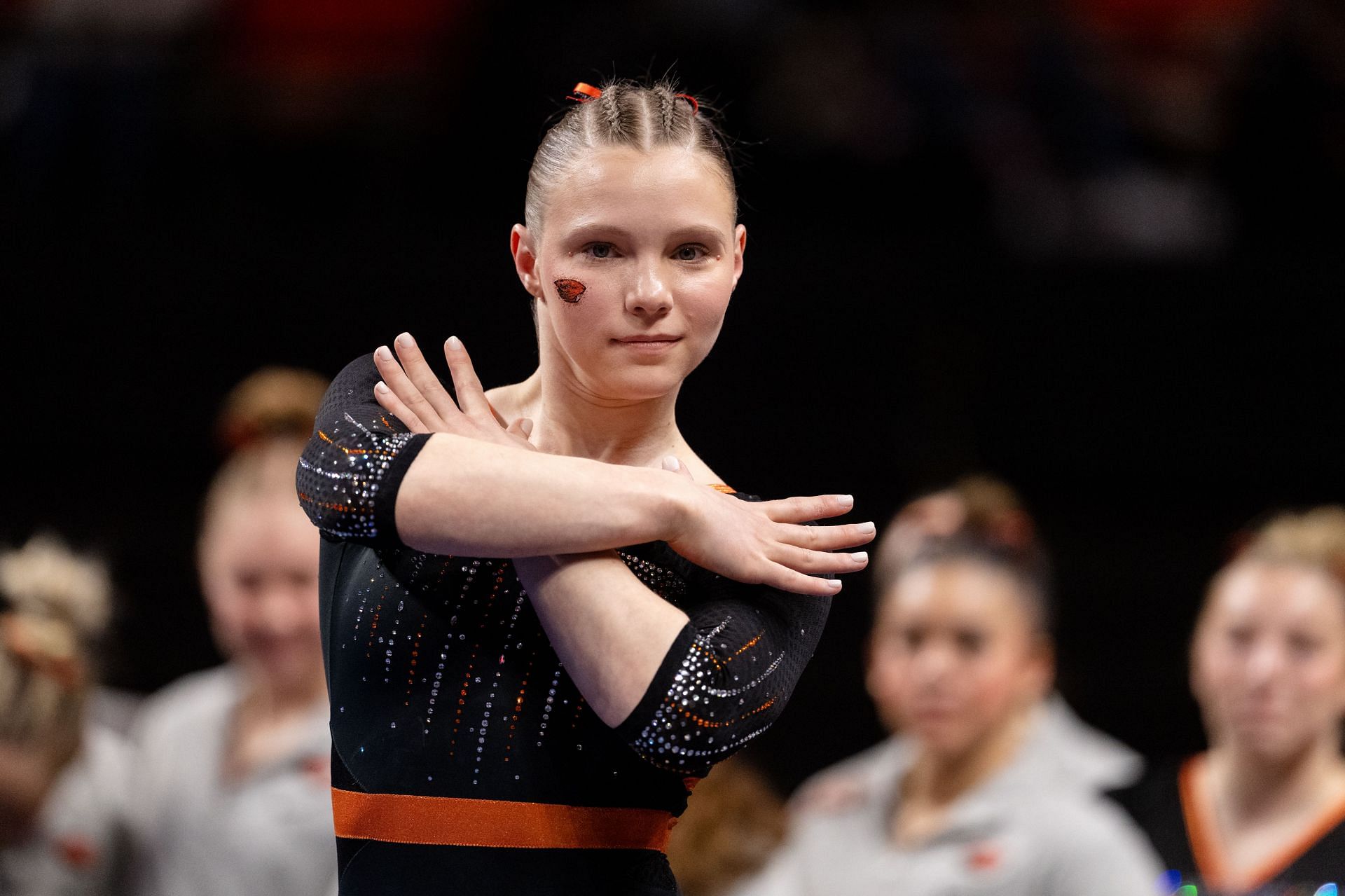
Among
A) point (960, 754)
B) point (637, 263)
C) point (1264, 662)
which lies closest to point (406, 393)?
point (637, 263)

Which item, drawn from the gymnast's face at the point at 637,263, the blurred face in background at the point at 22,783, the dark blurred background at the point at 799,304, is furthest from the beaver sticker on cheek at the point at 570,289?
the dark blurred background at the point at 799,304

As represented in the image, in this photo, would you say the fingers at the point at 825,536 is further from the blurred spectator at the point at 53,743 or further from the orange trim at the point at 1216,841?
the blurred spectator at the point at 53,743

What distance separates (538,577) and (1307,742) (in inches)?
79.2

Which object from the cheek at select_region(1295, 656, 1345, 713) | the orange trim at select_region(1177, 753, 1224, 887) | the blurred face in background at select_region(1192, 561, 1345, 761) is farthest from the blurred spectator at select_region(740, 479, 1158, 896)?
the cheek at select_region(1295, 656, 1345, 713)

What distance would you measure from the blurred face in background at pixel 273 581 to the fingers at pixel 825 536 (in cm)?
195

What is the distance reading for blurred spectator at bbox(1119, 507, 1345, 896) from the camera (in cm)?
291

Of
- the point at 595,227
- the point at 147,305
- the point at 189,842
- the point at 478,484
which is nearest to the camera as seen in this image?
the point at 478,484

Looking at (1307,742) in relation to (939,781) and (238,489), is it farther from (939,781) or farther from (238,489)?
(238,489)

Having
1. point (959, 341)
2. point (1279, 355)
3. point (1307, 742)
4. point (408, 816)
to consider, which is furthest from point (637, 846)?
point (1279, 355)

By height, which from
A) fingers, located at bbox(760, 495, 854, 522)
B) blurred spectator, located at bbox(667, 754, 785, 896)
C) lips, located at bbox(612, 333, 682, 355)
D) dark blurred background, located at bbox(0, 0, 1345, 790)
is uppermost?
dark blurred background, located at bbox(0, 0, 1345, 790)

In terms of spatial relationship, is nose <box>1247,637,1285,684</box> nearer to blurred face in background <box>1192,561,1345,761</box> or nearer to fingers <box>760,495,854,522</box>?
blurred face in background <box>1192,561,1345,761</box>

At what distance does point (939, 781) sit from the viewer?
11.1ft

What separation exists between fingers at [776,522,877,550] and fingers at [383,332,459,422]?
1.04ft

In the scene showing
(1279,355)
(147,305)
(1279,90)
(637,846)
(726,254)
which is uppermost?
(1279,90)
